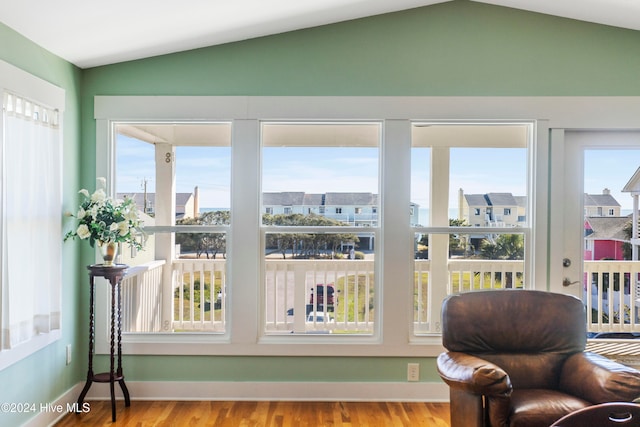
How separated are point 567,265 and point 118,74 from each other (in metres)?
3.54

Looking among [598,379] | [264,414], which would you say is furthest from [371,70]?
[264,414]

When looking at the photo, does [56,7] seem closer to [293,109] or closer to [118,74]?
[118,74]

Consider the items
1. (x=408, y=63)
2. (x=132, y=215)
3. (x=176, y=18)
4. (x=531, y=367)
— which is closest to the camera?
(x=531, y=367)

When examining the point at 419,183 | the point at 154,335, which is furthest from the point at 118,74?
the point at 419,183

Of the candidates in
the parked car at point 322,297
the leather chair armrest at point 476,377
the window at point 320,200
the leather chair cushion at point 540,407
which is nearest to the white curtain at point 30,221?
the window at point 320,200

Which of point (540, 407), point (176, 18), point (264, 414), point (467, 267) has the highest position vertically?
point (176, 18)

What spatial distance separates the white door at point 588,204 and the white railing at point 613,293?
0.02 meters

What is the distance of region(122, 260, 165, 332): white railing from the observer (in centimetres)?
349

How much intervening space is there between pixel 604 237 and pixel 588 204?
0.88 ft

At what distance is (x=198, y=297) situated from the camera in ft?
11.6

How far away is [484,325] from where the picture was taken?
2645 millimetres

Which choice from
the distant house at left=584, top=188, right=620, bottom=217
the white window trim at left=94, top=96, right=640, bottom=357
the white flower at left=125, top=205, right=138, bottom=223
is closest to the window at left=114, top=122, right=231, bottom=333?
the white window trim at left=94, top=96, right=640, bottom=357

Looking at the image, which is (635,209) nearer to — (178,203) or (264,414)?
(264,414)

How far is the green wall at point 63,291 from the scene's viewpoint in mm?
2578
